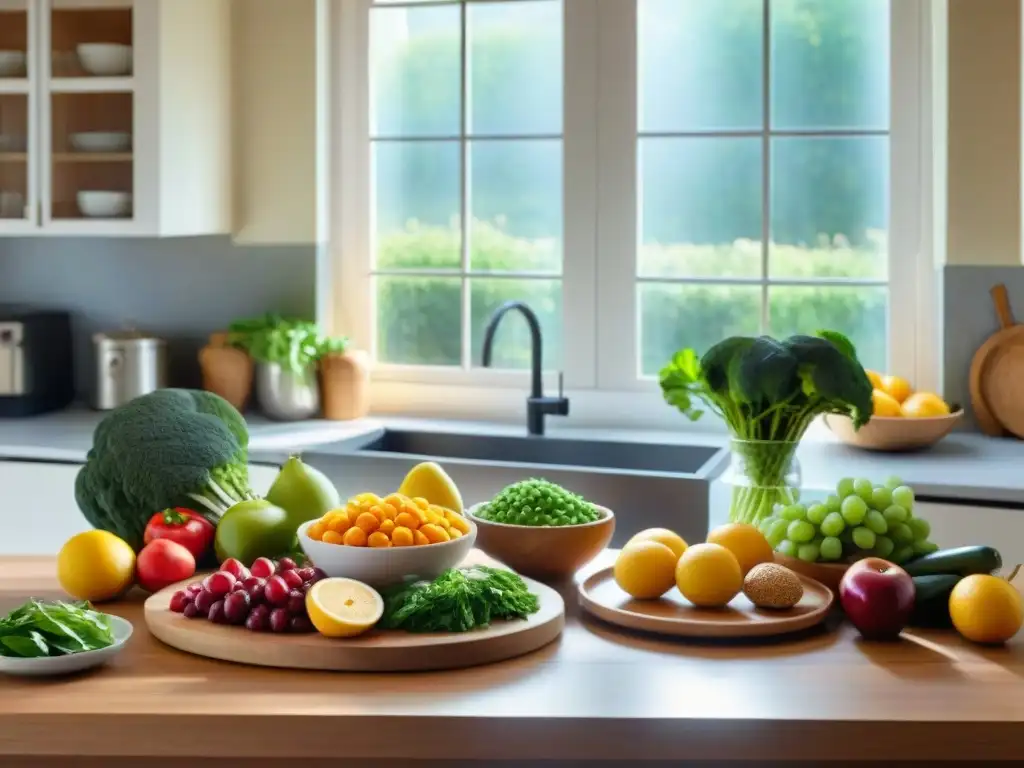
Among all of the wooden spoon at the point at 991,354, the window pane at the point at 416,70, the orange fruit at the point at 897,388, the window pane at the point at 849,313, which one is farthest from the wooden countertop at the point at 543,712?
the window pane at the point at 416,70

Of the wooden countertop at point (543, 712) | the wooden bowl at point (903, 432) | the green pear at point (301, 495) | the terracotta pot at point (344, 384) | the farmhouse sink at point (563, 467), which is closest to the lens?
the wooden countertop at point (543, 712)

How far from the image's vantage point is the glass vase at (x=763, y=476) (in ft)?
7.76

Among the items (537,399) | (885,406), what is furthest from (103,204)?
(885,406)

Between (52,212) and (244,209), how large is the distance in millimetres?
562

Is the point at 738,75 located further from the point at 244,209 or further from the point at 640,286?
the point at 244,209

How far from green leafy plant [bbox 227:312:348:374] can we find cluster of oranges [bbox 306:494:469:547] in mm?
2000

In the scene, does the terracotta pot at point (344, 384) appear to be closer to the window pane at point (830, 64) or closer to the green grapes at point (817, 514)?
the window pane at point (830, 64)

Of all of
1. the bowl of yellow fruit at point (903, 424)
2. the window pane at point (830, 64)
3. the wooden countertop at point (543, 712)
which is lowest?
the wooden countertop at point (543, 712)

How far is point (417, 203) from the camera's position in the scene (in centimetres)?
418

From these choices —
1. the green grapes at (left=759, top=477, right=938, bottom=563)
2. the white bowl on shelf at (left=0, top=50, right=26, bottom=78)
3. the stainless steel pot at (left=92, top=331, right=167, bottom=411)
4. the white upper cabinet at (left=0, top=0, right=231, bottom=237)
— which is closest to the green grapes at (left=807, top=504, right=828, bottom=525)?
the green grapes at (left=759, top=477, right=938, bottom=563)

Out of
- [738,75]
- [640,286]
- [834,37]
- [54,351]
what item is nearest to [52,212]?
[54,351]

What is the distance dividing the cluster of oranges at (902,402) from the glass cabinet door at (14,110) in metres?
2.31

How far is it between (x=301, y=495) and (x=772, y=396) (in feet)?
2.58

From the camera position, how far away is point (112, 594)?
2102mm
